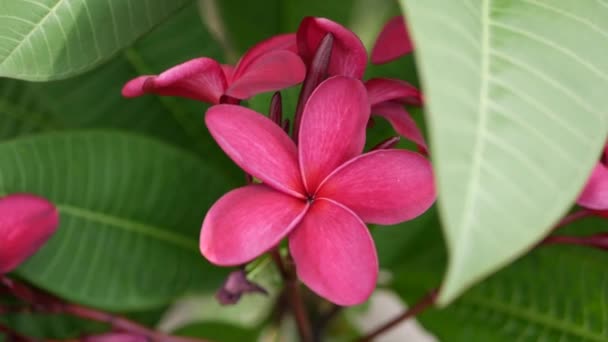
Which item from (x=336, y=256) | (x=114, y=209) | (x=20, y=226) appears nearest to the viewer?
(x=336, y=256)

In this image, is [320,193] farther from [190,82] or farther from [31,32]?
[31,32]

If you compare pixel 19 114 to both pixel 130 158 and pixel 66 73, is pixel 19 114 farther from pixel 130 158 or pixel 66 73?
pixel 66 73

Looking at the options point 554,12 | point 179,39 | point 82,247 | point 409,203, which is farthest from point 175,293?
point 554,12

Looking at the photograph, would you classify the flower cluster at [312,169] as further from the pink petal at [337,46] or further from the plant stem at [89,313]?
the plant stem at [89,313]

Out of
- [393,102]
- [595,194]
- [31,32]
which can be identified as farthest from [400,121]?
[31,32]

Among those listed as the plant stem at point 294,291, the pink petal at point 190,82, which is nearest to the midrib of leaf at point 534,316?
the plant stem at point 294,291

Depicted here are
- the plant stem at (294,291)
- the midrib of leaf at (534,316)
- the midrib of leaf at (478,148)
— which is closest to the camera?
the midrib of leaf at (478,148)

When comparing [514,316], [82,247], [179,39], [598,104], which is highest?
[598,104]
